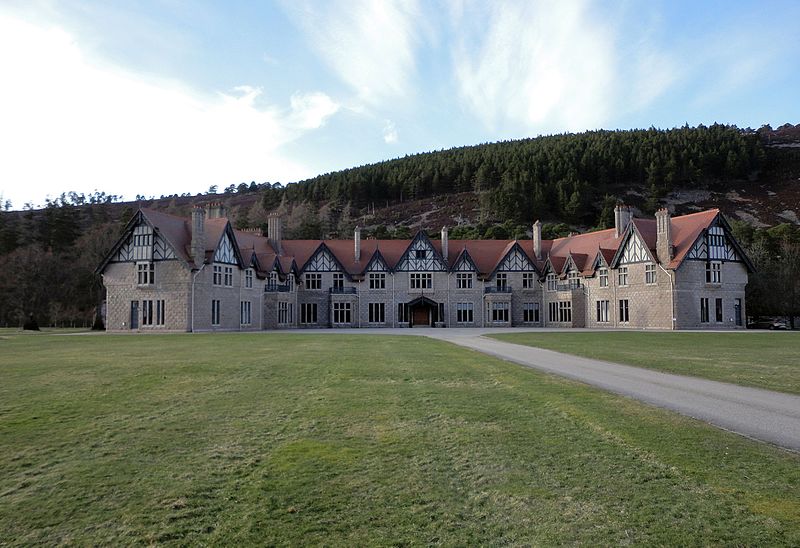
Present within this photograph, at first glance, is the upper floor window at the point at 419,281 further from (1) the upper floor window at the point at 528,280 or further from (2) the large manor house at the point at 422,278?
(1) the upper floor window at the point at 528,280

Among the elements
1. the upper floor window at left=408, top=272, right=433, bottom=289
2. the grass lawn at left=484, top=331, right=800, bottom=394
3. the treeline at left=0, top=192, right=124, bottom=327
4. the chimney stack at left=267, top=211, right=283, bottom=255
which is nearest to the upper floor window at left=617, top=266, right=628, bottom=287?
the upper floor window at left=408, top=272, right=433, bottom=289

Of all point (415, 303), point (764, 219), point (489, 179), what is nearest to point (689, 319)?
point (415, 303)

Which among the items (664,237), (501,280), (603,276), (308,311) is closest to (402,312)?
(308,311)

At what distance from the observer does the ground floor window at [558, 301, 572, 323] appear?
51.9 meters

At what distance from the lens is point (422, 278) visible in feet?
181

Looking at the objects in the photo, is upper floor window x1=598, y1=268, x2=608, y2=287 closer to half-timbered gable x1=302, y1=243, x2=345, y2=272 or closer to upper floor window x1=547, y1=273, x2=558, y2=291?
upper floor window x1=547, y1=273, x2=558, y2=291

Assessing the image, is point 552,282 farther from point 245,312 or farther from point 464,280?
point 245,312

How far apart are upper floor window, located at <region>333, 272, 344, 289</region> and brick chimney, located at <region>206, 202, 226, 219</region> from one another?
38.8 ft

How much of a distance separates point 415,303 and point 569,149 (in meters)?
78.6

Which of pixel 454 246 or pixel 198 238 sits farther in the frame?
pixel 454 246

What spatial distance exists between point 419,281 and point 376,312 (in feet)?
16.5

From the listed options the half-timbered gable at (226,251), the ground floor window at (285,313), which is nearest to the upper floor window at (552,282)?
the ground floor window at (285,313)

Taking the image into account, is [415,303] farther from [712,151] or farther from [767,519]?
[712,151]

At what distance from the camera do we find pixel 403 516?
493cm
